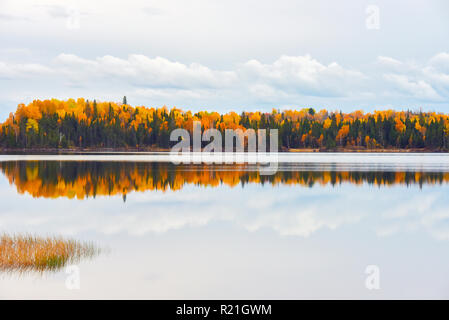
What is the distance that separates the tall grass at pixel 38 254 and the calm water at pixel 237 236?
1.78 feet

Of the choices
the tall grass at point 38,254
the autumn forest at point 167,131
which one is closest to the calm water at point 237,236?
the tall grass at point 38,254

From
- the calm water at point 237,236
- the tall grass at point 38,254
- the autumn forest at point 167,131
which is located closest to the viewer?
the calm water at point 237,236

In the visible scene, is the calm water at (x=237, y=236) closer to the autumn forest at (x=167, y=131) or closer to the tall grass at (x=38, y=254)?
the tall grass at (x=38, y=254)

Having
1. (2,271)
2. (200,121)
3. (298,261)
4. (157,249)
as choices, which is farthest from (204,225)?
(200,121)

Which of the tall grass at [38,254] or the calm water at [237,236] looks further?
the tall grass at [38,254]

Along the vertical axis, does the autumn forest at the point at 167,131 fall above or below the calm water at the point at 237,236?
above

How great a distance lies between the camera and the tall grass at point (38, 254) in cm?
1583

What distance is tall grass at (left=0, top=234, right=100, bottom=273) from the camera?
15.8m

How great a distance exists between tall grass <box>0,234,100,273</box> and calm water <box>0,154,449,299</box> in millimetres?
542

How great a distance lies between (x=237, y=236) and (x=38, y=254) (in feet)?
27.8

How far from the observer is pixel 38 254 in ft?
54.1

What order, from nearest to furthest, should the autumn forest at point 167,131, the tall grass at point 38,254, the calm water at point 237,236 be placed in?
the calm water at point 237,236
the tall grass at point 38,254
the autumn forest at point 167,131
